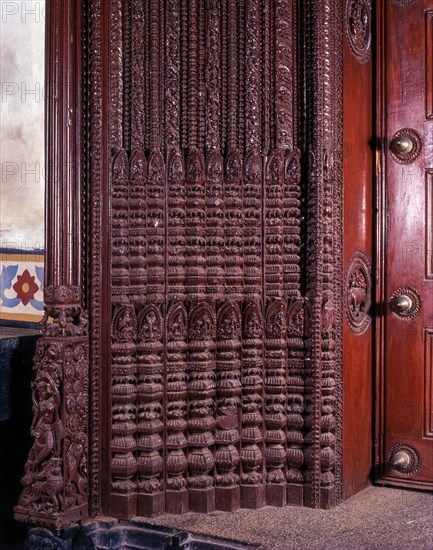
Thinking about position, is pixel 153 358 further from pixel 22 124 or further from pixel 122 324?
pixel 22 124

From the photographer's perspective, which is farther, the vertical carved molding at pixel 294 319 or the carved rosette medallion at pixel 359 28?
the carved rosette medallion at pixel 359 28

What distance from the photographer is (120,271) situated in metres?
2.18

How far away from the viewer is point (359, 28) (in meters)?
2.40

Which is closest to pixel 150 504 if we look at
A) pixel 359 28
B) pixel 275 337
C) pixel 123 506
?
pixel 123 506

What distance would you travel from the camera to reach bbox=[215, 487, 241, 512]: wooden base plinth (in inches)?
86.7

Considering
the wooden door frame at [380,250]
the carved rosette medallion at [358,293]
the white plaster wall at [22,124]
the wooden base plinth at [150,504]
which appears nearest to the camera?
the wooden base plinth at [150,504]

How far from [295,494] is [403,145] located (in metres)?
1.24

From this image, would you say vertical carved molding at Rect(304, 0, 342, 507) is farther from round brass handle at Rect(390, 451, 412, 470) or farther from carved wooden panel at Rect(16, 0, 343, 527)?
round brass handle at Rect(390, 451, 412, 470)

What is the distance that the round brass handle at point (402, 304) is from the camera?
2379 millimetres

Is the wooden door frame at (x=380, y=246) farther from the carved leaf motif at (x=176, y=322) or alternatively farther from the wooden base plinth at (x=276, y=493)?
the carved leaf motif at (x=176, y=322)

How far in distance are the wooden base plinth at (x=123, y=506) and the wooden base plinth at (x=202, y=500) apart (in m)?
0.18

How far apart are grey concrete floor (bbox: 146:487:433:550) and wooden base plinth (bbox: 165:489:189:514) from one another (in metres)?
0.03

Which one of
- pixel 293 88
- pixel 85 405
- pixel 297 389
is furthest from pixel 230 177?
pixel 85 405

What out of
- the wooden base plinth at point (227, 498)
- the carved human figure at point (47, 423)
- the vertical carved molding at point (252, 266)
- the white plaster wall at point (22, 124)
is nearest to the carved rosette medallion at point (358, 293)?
the vertical carved molding at point (252, 266)
